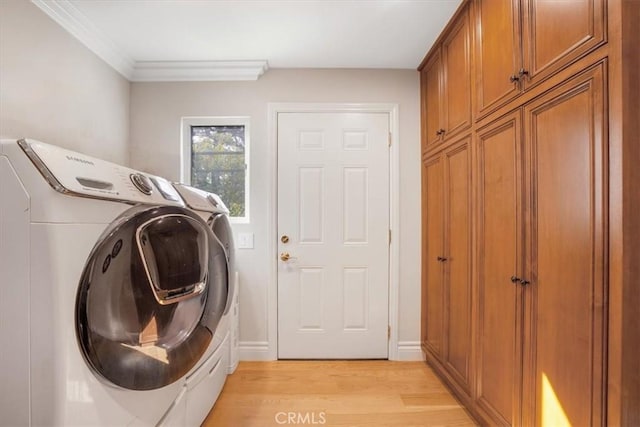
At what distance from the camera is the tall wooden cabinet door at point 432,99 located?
1.94 metres

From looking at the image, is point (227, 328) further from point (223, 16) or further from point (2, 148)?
point (223, 16)

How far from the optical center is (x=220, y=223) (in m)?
1.61

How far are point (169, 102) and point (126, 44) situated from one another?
0.44m

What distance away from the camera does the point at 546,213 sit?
3.40ft

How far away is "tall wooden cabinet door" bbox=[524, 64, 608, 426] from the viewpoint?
0.84 m

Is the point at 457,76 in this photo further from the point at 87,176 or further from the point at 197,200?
the point at 87,176

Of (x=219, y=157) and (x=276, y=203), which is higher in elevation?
(x=219, y=157)

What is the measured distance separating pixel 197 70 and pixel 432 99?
70.6 inches

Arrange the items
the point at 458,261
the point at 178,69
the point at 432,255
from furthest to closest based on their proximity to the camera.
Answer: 1. the point at 178,69
2. the point at 432,255
3. the point at 458,261

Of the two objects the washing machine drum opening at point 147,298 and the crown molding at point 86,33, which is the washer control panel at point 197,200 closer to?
the washing machine drum opening at point 147,298

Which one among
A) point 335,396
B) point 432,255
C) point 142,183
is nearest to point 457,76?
point 432,255

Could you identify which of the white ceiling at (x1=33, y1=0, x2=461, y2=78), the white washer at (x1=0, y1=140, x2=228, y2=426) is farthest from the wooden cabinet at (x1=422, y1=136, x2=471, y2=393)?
the white washer at (x1=0, y1=140, x2=228, y2=426)

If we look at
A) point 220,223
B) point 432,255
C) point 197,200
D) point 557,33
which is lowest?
point 432,255

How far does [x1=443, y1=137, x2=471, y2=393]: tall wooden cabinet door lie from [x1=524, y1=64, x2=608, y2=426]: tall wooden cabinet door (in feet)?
1.48
